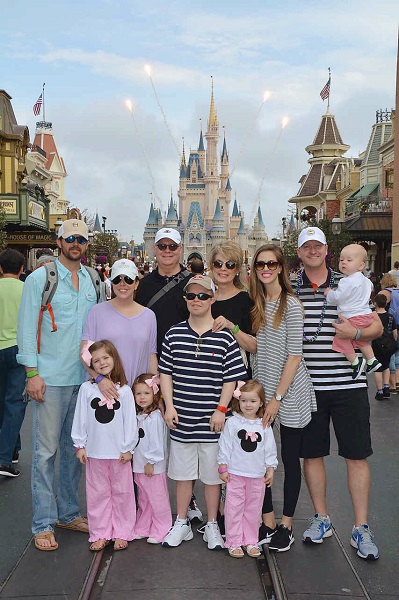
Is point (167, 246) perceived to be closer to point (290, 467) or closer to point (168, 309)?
point (168, 309)

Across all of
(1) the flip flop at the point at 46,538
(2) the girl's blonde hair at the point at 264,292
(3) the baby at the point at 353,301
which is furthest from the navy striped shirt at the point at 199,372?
(1) the flip flop at the point at 46,538

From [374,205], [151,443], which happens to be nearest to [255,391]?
[151,443]

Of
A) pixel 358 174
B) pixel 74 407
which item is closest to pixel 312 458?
pixel 74 407

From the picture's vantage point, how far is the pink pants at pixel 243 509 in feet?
13.6

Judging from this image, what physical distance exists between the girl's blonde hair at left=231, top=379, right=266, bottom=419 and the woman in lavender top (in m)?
0.72

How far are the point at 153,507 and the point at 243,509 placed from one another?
0.63 meters

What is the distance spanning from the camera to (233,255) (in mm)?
4477

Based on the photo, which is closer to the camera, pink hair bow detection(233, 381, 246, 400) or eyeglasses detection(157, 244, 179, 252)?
pink hair bow detection(233, 381, 246, 400)

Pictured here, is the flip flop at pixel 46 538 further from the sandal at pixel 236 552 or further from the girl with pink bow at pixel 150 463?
the sandal at pixel 236 552

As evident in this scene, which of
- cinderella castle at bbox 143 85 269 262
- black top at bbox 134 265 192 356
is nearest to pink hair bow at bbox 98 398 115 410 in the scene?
black top at bbox 134 265 192 356

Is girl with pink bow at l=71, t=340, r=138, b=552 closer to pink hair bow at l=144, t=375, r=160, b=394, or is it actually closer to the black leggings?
pink hair bow at l=144, t=375, r=160, b=394

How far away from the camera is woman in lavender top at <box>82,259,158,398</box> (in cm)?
432

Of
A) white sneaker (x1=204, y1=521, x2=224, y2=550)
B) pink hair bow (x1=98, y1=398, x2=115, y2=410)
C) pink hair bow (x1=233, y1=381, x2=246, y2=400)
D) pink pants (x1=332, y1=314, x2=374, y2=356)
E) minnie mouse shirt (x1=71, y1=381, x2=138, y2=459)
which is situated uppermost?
pink pants (x1=332, y1=314, x2=374, y2=356)

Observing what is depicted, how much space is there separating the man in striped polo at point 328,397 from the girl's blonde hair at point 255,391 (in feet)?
1.14
